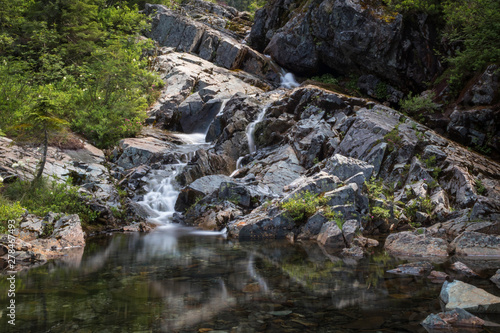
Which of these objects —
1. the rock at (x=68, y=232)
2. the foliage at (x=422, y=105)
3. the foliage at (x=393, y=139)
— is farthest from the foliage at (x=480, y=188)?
the rock at (x=68, y=232)

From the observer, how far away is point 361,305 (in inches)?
198

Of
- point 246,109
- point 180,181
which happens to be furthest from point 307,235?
point 246,109

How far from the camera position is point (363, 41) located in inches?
877

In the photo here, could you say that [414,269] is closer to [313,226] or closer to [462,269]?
[462,269]

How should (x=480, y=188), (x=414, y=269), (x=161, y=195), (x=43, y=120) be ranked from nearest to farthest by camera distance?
1. (x=414, y=269)
2. (x=43, y=120)
3. (x=480, y=188)
4. (x=161, y=195)

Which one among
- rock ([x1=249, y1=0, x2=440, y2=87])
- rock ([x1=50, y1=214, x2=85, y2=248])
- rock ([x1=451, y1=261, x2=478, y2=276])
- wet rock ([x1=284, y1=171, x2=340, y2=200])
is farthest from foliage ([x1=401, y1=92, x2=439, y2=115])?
rock ([x1=50, y1=214, x2=85, y2=248])

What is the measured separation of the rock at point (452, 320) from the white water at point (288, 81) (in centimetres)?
2569

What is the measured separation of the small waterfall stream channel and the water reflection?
Result: 0.6 inches

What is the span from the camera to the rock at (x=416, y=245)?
8453 millimetres

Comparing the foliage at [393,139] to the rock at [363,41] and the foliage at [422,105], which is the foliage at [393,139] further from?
the rock at [363,41]

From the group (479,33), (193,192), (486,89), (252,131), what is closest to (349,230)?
(193,192)

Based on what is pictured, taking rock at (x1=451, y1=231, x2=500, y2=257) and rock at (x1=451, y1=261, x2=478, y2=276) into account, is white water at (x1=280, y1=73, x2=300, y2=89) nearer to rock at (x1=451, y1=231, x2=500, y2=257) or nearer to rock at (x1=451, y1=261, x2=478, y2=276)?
rock at (x1=451, y1=231, x2=500, y2=257)

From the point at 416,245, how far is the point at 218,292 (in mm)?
6028

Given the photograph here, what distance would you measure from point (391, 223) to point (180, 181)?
1054cm
